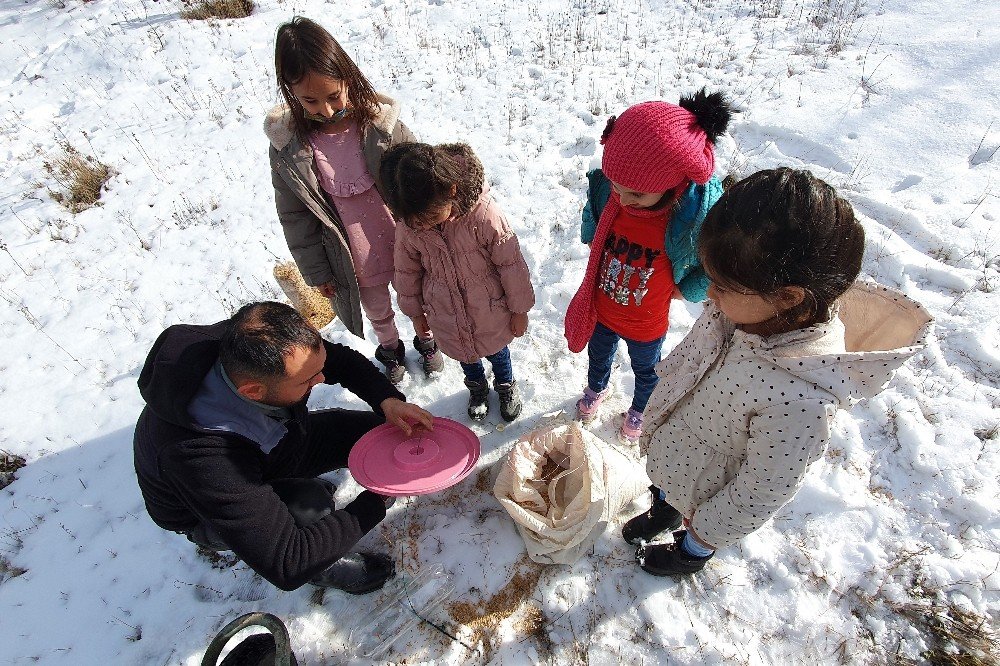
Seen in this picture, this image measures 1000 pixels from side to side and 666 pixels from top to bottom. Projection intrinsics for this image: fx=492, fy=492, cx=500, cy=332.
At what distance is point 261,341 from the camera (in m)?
1.86

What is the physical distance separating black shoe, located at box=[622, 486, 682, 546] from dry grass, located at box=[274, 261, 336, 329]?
2728mm

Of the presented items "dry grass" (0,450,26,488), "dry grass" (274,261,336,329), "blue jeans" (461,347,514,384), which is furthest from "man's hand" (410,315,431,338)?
"dry grass" (0,450,26,488)

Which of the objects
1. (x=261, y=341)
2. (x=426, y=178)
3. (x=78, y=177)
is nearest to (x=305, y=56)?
(x=426, y=178)

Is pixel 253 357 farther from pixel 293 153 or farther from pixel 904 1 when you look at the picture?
pixel 904 1

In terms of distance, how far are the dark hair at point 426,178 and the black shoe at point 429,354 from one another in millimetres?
1470

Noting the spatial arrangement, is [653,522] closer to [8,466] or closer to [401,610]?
[401,610]

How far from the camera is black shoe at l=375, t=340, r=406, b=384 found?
3.59 metres

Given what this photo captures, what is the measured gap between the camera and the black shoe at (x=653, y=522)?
8.55 ft

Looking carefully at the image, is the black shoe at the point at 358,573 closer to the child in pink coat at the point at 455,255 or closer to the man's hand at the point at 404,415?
the man's hand at the point at 404,415

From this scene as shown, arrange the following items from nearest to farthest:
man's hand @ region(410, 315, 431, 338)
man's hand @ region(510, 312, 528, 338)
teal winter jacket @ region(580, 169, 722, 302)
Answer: teal winter jacket @ region(580, 169, 722, 302), man's hand @ region(510, 312, 528, 338), man's hand @ region(410, 315, 431, 338)

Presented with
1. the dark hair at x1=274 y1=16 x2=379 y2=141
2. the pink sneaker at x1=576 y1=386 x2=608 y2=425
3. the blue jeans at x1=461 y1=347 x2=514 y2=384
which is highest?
the dark hair at x1=274 y1=16 x2=379 y2=141

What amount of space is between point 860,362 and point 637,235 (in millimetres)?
1079

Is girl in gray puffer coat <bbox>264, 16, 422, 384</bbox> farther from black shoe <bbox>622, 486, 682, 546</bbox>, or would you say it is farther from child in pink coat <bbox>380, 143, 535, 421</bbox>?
black shoe <bbox>622, 486, 682, 546</bbox>

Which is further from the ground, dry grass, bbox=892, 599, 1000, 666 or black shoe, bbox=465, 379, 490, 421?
black shoe, bbox=465, 379, 490, 421
